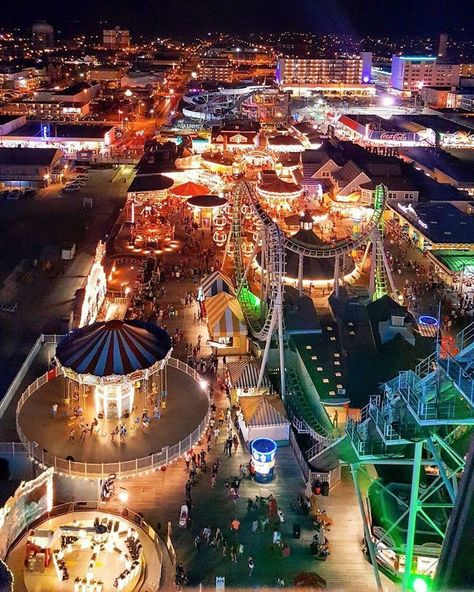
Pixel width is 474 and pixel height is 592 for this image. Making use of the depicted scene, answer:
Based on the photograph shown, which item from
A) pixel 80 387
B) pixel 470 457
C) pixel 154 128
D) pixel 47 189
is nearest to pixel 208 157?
pixel 47 189

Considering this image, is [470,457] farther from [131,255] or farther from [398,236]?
[398,236]

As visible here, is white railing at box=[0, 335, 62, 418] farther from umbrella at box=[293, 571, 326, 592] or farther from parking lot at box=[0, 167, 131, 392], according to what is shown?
umbrella at box=[293, 571, 326, 592]

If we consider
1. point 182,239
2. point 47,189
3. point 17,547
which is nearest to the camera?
point 17,547

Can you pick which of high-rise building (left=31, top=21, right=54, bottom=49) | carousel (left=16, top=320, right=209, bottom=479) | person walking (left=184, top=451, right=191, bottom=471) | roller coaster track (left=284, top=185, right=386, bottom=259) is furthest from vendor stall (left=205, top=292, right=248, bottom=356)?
high-rise building (left=31, top=21, right=54, bottom=49)

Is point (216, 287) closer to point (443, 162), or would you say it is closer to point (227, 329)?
point (227, 329)

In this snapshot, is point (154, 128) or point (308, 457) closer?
point (308, 457)

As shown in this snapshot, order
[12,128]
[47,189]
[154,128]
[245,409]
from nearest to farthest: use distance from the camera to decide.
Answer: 1. [245,409]
2. [47,189]
3. [12,128]
4. [154,128]

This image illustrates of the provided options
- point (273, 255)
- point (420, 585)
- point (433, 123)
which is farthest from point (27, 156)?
point (420, 585)

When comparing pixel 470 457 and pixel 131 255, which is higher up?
pixel 470 457

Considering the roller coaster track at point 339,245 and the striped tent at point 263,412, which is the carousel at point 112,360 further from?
the roller coaster track at point 339,245

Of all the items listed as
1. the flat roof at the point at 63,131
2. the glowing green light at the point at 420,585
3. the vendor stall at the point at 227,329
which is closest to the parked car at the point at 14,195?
the flat roof at the point at 63,131
